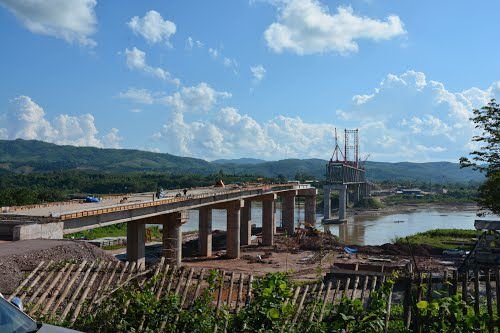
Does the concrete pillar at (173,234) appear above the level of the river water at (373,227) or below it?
above

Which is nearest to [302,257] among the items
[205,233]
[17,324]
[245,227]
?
[205,233]

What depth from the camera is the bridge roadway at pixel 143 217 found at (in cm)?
2166

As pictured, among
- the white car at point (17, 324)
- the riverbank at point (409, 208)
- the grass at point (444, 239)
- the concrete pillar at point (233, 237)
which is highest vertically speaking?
the white car at point (17, 324)

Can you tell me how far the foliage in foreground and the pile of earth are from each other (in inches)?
185

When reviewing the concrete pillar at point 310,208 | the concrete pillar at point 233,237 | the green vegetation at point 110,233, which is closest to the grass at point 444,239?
the concrete pillar at point 233,237

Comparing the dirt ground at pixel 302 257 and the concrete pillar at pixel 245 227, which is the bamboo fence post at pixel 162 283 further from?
the concrete pillar at pixel 245 227

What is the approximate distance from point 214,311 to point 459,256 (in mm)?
40070

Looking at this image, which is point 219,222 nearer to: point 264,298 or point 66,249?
point 66,249

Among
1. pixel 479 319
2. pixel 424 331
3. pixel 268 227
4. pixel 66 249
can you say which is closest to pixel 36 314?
pixel 424 331

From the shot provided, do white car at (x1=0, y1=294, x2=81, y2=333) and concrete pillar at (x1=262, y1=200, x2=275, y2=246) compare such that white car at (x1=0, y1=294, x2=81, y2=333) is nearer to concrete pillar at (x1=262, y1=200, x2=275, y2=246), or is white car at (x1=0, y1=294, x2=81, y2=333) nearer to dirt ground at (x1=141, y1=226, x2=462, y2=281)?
dirt ground at (x1=141, y1=226, x2=462, y2=281)

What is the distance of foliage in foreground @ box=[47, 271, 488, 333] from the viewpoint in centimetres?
745

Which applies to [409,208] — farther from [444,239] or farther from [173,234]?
[173,234]

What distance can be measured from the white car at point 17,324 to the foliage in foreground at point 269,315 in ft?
7.77

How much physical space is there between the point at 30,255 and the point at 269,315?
11.6m
